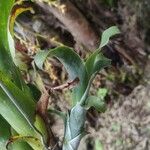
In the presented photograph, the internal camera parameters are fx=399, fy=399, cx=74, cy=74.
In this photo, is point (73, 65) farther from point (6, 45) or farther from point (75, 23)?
point (75, 23)

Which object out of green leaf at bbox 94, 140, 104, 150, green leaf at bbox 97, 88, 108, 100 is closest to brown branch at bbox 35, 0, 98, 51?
green leaf at bbox 97, 88, 108, 100

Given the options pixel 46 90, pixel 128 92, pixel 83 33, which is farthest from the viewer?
pixel 128 92

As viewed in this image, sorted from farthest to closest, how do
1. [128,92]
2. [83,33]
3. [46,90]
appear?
1. [128,92]
2. [83,33]
3. [46,90]

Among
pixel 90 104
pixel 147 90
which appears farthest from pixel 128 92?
pixel 90 104

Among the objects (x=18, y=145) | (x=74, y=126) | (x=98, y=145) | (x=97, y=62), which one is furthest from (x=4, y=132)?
(x=98, y=145)

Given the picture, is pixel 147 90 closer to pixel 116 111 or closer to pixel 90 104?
pixel 116 111

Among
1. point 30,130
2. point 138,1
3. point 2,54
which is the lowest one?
point 138,1

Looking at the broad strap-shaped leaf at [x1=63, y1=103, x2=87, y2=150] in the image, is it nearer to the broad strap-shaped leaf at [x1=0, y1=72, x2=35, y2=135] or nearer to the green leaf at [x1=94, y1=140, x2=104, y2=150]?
the broad strap-shaped leaf at [x1=0, y1=72, x2=35, y2=135]

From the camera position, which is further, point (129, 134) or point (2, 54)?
point (129, 134)
